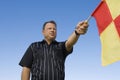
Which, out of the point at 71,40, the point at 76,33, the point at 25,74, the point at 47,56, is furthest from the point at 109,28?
the point at 25,74

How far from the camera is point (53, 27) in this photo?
9805 mm

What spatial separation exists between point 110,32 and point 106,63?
544 millimetres

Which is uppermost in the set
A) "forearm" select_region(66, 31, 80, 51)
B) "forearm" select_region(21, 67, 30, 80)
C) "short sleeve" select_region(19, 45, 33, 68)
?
"forearm" select_region(66, 31, 80, 51)

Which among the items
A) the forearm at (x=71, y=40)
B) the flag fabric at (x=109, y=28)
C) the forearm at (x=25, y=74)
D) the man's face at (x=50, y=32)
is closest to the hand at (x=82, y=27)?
the forearm at (x=71, y=40)

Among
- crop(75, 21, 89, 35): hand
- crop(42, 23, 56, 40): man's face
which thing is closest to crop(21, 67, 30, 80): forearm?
crop(42, 23, 56, 40): man's face

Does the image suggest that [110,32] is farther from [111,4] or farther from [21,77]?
[21,77]

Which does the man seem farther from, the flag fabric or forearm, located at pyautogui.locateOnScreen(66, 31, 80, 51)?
the flag fabric

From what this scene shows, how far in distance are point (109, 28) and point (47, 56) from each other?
1.28 metres

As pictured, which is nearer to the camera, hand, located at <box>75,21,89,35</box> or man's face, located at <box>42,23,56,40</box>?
hand, located at <box>75,21,89,35</box>

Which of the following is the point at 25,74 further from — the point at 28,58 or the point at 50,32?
the point at 50,32

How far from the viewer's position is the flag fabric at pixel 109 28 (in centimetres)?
899

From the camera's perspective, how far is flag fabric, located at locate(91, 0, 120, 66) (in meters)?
8.99

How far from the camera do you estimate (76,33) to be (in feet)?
31.0

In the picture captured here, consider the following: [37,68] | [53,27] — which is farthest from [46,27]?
[37,68]
